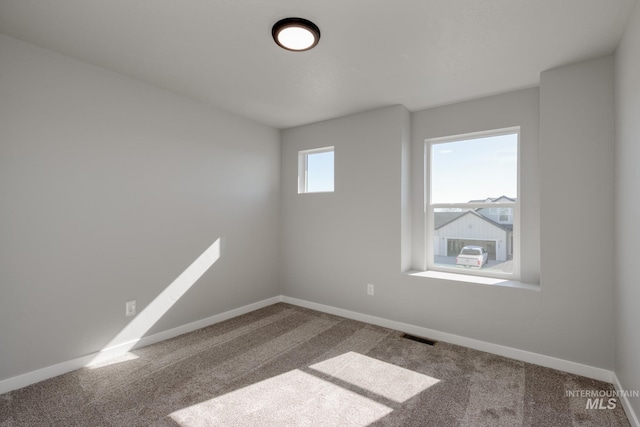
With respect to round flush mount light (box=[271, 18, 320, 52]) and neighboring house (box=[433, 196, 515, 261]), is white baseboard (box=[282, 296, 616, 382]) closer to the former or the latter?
neighboring house (box=[433, 196, 515, 261])

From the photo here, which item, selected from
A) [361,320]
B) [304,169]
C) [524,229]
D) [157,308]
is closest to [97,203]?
[157,308]

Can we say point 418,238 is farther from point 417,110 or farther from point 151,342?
point 151,342

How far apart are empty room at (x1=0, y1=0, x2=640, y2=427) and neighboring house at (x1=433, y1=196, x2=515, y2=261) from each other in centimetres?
2

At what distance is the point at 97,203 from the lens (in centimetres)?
263

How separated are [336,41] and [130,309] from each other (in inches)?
115

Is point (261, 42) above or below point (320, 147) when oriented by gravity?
above

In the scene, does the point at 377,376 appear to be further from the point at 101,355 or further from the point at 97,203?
the point at 97,203

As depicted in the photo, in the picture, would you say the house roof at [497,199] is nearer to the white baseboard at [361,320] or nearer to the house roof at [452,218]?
the house roof at [452,218]

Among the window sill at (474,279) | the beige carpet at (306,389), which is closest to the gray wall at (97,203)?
the beige carpet at (306,389)

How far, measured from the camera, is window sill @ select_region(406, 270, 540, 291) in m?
2.83

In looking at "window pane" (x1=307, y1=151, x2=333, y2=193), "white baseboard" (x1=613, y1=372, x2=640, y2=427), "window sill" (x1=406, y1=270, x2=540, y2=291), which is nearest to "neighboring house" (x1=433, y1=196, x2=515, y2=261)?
"window sill" (x1=406, y1=270, x2=540, y2=291)

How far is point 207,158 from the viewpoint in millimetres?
3521

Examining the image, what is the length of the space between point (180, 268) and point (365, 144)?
2536 mm

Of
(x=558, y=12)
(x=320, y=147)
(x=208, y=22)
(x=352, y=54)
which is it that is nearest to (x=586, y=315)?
(x=558, y=12)
